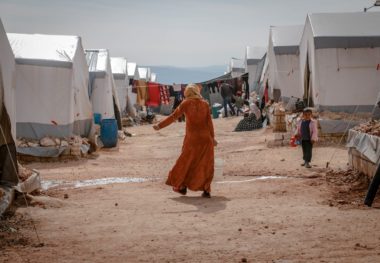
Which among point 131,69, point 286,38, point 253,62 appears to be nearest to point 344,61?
point 286,38

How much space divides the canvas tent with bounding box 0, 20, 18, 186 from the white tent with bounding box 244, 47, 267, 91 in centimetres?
1907

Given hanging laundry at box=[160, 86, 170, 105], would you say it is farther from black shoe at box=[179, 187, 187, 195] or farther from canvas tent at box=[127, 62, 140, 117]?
black shoe at box=[179, 187, 187, 195]

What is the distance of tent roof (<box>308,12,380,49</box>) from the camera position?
532 inches

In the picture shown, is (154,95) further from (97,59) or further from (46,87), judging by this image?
(46,87)

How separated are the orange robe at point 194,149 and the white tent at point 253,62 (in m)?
18.1

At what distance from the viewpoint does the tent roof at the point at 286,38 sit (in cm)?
1867

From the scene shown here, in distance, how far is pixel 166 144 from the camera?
16766 millimetres

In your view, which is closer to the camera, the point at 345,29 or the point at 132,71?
the point at 345,29

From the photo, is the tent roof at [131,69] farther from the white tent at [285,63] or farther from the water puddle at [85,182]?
the water puddle at [85,182]

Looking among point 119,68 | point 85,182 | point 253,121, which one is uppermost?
point 119,68

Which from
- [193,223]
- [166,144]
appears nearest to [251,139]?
[166,144]

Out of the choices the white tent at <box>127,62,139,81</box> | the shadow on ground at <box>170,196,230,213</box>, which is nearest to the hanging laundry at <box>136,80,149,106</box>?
the white tent at <box>127,62,139,81</box>

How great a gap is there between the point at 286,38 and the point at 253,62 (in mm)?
8708

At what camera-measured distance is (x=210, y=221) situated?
18.1 ft
